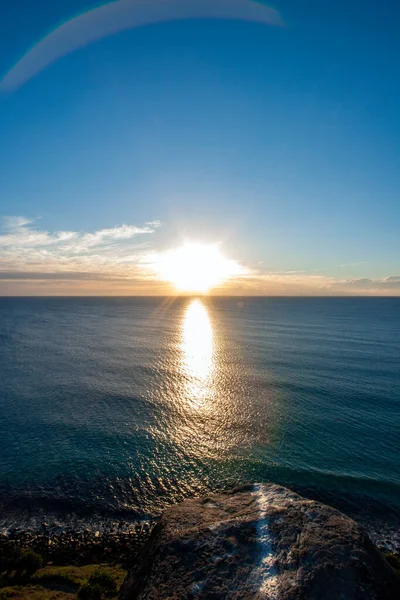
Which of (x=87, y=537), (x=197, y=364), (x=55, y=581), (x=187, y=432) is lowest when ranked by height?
(x=87, y=537)

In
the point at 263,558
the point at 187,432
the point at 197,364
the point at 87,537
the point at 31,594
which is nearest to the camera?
the point at 263,558

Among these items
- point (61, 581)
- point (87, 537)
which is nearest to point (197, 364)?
point (87, 537)

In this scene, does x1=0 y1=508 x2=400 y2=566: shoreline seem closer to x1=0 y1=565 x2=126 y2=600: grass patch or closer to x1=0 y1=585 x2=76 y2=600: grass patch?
x1=0 y1=565 x2=126 y2=600: grass patch

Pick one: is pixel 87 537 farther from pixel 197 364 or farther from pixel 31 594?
pixel 197 364

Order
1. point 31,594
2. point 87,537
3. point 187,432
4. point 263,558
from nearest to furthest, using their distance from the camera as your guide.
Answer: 1. point 263,558
2. point 31,594
3. point 87,537
4. point 187,432

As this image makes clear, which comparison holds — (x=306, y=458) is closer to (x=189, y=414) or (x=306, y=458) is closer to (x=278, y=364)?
(x=189, y=414)

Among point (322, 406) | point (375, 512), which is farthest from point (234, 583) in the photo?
point (322, 406)

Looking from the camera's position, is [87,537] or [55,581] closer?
[55,581]
